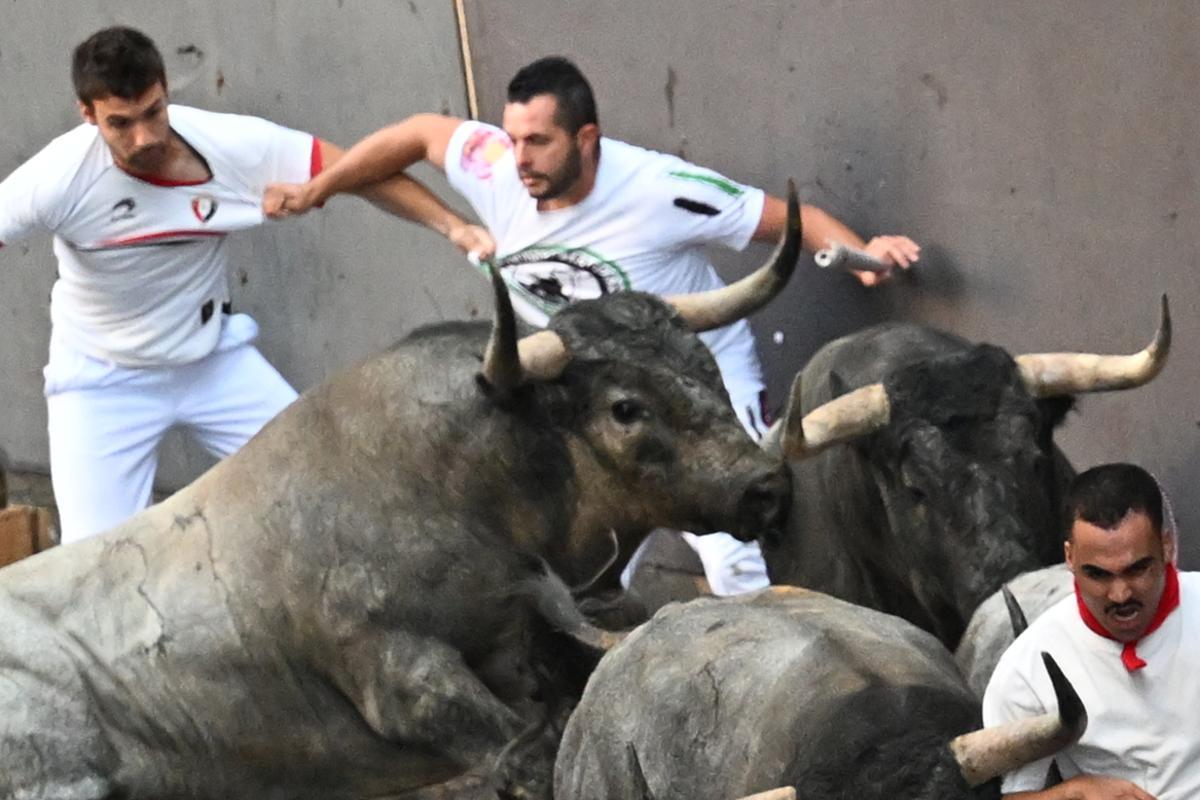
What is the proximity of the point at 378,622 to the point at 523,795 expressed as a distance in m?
0.68

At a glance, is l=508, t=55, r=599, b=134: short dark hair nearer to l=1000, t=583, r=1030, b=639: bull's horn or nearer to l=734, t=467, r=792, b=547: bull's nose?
l=734, t=467, r=792, b=547: bull's nose

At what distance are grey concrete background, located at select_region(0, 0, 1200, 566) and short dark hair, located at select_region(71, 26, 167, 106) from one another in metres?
1.87

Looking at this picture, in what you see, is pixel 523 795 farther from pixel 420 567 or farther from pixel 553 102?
pixel 553 102

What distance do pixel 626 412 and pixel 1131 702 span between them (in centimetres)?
191

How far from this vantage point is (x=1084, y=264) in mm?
7797

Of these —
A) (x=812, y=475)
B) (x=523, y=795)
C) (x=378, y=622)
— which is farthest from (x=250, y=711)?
(x=812, y=475)

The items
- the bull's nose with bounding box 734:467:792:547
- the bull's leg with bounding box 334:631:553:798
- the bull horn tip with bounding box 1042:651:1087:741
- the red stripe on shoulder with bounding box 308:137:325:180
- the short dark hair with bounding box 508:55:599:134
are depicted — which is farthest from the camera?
the red stripe on shoulder with bounding box 308:137:325:180

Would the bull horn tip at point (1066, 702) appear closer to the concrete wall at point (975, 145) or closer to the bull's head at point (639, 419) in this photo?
the bull's head at point (639, 419)

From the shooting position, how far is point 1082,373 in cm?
669

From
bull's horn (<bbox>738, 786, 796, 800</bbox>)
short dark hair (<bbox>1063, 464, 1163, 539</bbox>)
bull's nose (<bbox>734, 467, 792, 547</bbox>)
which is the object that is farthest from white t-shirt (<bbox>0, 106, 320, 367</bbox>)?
bull's horn (<bbox>738, 786, 796, 800</bbox>)

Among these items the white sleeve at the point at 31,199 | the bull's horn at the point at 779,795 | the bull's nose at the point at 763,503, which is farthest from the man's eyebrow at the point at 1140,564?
the white sleeve at the point at 31,199

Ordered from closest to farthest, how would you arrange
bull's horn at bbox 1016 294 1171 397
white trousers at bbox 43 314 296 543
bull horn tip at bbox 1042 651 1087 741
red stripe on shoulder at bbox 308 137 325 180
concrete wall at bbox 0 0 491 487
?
1. bull horn tip at bbox 1042 651 1087 741
2. bull's horn at bbox 1016 294 1171 397
3. red stripe on shoulder at bbox 308 137 325 180
4. white trousers at bbox 43 314 296 543
5. concrete wall at bbox 0 0 491 487

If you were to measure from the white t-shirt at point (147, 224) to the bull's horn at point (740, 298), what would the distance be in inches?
80.7

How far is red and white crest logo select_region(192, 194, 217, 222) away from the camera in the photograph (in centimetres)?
835
